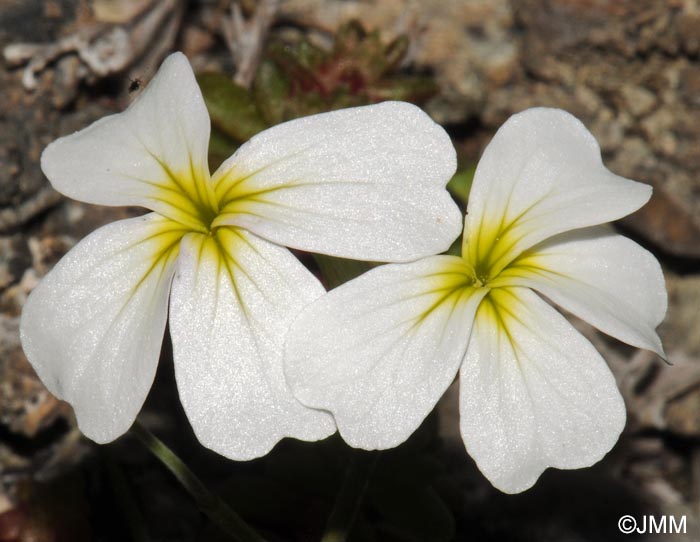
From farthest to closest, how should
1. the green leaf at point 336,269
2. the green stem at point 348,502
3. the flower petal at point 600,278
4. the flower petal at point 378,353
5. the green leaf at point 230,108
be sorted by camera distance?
1. the green leaf at point 230,108
2. the green stem at point 348,502
3. the green leaf at point 336,269
4. the flower petal at point 600,278
5. the flower petal at point 378,353

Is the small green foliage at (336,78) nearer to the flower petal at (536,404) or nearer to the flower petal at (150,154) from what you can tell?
the flower petal at (150,154)

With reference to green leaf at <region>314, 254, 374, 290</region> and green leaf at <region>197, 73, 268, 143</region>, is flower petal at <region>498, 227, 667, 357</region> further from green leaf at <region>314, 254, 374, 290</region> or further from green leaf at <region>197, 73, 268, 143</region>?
green leaf at <region>197, 73, 268, 143</region>

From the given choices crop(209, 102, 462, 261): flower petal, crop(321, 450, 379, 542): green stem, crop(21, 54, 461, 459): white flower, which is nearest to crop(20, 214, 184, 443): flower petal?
crop(21, 54, 461, 459): white flower

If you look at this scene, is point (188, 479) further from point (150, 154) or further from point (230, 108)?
point (230, 108)

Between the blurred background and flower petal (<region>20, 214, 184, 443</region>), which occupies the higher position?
flower petal (<region>20, 214, 184, 443</region>)

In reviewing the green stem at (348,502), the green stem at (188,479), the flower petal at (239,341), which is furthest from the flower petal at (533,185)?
the green stem at (188,479)

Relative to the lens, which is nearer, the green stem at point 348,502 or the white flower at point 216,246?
the white flower at point 216,246

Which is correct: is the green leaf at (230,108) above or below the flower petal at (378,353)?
below

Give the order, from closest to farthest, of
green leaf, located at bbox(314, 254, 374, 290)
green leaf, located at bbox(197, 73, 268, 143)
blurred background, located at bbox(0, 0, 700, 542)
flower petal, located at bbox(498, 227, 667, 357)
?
flower petal, located at bbox(498, 227, 667, 357) → green leaf, located at bbox(314, 254, 374, 290) → blurred background, located at bbox(0, 0, 700, 542) → green leaf, located at bbox(197, 73, 268, 143)

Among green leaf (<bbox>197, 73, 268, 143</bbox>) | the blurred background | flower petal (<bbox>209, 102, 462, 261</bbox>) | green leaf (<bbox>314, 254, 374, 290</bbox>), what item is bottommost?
the blurred background
